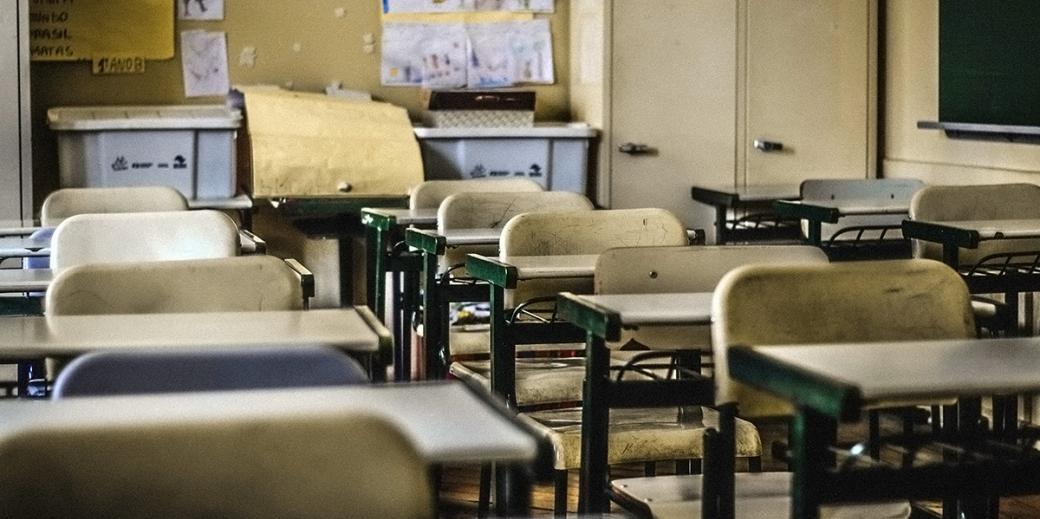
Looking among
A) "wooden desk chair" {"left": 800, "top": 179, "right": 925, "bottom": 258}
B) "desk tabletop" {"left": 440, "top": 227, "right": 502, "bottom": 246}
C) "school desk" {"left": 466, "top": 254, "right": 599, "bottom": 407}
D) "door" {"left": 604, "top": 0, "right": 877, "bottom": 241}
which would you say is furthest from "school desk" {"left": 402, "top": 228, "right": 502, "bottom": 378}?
"door" {"left": 604, "top": 0, "right": 877, "bottom": 241}

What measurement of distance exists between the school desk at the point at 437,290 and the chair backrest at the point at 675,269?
0.86m

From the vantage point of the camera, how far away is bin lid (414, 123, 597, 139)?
583 centimetres

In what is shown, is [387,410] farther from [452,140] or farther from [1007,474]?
[452,140]

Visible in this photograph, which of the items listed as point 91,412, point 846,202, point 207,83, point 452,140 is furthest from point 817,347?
point 207,83

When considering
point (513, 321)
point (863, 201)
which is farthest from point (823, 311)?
point (863, 201)

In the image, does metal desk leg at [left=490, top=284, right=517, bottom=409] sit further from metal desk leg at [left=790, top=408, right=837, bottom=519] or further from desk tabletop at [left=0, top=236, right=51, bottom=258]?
metal desk leg at [left=790, top=408, right=837, bottom=519]

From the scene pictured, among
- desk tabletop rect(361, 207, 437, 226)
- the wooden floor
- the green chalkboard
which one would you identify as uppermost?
the green chalkboard

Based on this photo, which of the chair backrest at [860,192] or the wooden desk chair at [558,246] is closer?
the wooden desk chair at [558,246]

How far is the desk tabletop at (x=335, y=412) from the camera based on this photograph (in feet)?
4.38

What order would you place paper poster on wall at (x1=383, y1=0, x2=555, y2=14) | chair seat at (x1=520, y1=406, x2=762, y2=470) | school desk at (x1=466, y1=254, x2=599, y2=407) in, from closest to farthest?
chair seat at (x1=520, y1=406, x2=762, y2=470) < school desk at (x1=466, y1=254, x2=599, y2=407) < paper poster on wall at (x1=383, y1=0, x2=555, y2=14)

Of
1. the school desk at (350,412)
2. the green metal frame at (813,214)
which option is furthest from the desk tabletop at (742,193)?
the school desk at (350,412)

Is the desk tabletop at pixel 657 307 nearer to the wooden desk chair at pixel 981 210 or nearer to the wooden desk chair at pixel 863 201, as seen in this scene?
the wooden desk chair at pixel 981 210

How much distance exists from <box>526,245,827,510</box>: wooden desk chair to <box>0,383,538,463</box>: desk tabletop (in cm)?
109

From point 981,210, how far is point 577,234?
1557mm
